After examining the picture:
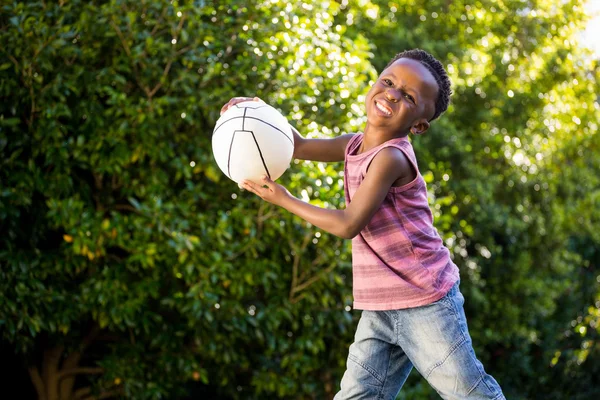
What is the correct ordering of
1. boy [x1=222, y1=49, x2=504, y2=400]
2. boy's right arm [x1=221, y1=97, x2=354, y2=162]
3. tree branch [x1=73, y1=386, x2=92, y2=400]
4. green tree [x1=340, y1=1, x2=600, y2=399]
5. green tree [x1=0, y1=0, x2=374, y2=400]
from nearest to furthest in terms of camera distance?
boy [x1=222, y1=49, x2=504, y2=400], boy's right arm [x1=221, y1=97, x2=354, y2=162], green tree [x1=0, y1=0, x2=374, y2=400], tree branch [x1=73, y1=386, x2=92, y2=400], green tree [x1=340, y1=1, x2=600, y2=399]

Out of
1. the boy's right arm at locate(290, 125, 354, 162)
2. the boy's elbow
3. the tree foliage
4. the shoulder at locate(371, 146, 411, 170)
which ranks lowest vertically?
the tree foliage

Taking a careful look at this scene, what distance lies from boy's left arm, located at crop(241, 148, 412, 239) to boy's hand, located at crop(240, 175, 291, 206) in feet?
0.10

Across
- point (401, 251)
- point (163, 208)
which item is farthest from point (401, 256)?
point (163, 208)

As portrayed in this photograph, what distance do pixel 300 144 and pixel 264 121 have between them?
33cm

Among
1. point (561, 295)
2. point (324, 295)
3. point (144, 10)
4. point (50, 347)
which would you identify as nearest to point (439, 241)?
point (324, 295)

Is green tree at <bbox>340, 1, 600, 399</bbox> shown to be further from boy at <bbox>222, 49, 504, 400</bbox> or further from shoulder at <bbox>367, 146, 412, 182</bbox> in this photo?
shoulder at <bbox>367, 146, 412, 182</bbox>

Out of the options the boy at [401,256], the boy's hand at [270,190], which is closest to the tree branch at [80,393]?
the boy at [401,256]

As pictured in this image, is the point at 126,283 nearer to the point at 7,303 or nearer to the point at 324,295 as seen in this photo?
the point at 7,303

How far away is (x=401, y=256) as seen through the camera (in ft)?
9.27

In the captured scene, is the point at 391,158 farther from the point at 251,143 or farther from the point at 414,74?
the point at 251,143

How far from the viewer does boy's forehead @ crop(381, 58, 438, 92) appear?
2.86 m

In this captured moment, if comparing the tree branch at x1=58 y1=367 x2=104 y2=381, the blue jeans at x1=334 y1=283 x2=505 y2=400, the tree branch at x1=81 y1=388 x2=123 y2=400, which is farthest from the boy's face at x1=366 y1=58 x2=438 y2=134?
the tree branch at x1=58 y1=367 x2=104 y2=381

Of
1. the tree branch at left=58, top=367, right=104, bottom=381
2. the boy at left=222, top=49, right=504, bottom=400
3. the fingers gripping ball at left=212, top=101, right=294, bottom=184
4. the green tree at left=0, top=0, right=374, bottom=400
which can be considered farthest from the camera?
the tree branch at left=58, top=367, right=104, bottom=381

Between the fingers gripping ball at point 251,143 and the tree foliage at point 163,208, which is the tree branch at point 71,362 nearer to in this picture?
the tree foliage at point 163,208
